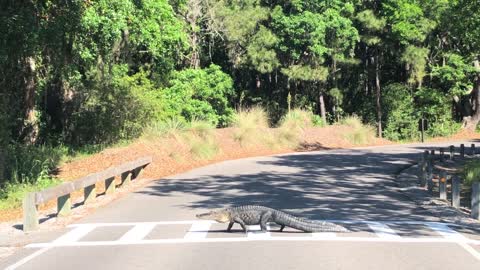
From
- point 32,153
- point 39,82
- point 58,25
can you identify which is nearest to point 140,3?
point 58,25

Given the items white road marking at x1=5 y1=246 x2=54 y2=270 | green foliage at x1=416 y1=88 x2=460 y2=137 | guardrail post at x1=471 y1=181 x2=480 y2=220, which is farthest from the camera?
green foliage at x1=416 y1=88 x2=460 y2=137

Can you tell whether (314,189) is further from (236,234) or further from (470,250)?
(470,250)

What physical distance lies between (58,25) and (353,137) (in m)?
27.2

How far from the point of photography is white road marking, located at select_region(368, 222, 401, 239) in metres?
10.3

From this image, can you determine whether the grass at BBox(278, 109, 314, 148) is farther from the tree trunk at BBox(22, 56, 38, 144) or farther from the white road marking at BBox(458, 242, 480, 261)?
the white road marking at BBox(458, 242, 480, 261)

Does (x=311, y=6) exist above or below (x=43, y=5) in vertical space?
above

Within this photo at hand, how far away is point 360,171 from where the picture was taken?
22.6 meters

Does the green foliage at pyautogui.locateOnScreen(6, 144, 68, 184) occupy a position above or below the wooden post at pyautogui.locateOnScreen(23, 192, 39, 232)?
above

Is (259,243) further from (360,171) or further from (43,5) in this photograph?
(360,171)

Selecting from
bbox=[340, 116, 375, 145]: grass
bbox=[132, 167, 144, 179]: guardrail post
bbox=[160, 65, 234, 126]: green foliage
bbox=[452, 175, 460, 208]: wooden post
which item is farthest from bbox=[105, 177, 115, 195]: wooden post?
bbox=[340, 116, 375, 145]: grass

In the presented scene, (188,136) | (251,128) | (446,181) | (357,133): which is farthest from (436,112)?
(446,181)

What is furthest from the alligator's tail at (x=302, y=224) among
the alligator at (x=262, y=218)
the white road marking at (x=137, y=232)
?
the white road marking at (x=137, y=232)

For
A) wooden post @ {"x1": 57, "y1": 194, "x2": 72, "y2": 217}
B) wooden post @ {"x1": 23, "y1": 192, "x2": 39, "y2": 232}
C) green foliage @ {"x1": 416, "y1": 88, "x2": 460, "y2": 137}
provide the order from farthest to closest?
green foliage @ {"x1": 416, "y1": 88, "x2": 460, "y2": 137} < wooden post @ {"x1": 57, "y1": 194, "x2": 72, "y2": 217} < wooden post @ {"x1": 23, "y1": 192, "x2": 39, "y2": 232}

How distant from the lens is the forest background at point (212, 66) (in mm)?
18719
